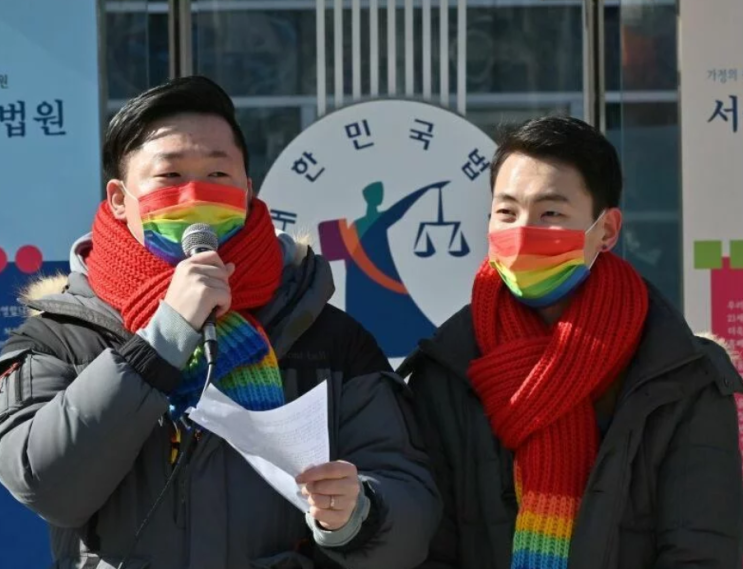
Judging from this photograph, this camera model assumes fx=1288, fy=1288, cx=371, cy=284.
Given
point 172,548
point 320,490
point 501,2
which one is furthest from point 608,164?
point 501,2

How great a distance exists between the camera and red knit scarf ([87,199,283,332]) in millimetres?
2436

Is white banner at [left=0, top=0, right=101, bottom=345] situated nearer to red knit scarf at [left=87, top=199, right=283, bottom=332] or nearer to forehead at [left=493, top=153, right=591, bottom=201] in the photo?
red knit scarf at [left=87, top=199, right=283, bottom=332]

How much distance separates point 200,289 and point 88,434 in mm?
319

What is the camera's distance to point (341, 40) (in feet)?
13.8

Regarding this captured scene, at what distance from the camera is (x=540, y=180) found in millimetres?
2756

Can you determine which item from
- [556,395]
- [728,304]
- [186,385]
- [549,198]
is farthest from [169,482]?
[728,304]

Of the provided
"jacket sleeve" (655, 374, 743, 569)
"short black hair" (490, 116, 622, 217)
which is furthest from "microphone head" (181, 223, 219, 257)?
"jacket sleeve" (655, 374, 743, 569)

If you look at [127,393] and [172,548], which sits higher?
[127,393]

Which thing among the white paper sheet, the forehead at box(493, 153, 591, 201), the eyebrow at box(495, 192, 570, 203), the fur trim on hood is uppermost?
the forehead at box(493, 153, 591, 201)

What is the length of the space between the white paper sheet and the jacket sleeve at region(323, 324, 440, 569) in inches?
7.8

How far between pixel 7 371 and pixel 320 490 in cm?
67

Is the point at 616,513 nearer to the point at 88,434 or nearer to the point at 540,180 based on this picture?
the point at 540,180

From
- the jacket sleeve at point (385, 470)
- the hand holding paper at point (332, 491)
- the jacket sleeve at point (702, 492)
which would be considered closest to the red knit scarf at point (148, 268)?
the jacket sleeve at point (385, 470)

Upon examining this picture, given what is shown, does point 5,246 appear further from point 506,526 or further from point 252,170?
point 506,526
